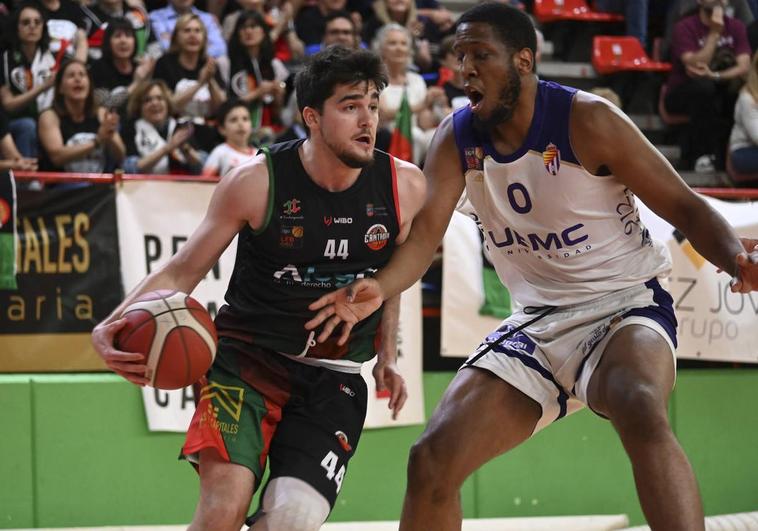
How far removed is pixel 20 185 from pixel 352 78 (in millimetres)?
3089

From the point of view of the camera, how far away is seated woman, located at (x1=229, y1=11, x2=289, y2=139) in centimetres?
846

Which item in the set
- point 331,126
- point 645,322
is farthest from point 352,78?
point 645,322

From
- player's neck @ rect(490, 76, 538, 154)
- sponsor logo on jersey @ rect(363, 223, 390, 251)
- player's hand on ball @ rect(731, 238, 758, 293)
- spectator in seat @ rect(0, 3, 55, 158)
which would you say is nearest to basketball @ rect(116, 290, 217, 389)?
sponsor logo on jersey @ rect(363, 223, 390, 251)

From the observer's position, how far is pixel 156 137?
7.55m

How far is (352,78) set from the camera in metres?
3.87

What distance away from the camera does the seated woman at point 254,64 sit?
846cm

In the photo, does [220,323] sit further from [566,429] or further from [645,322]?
[566,429]

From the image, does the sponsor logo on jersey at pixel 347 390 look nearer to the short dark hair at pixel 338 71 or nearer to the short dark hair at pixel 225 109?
the short dark hair at pixel 338 71

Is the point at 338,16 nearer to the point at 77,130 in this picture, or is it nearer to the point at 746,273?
the point at 77,130

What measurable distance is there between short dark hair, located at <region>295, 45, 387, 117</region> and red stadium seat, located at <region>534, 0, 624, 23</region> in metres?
7.17

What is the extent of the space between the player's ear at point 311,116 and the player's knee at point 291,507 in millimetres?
1282

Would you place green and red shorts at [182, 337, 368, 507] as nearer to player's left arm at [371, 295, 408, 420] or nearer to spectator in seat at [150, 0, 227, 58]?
player's left arm at [371, 295, 408, 420]

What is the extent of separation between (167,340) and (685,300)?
4.20 m

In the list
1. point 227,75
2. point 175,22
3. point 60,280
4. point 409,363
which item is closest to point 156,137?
point 227,75
